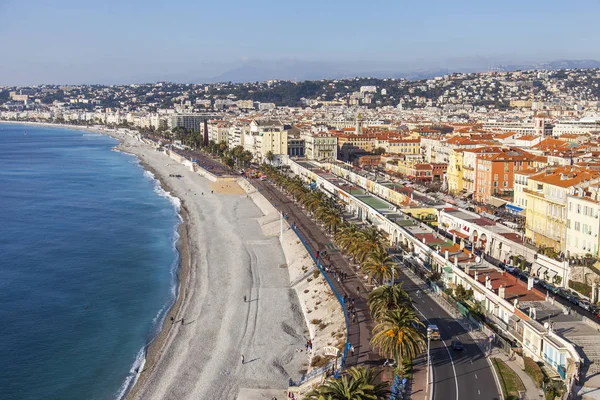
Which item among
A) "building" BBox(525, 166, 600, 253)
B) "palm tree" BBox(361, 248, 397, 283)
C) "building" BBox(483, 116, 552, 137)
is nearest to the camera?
"palm tree" BBox(361, 248, 397, 283)

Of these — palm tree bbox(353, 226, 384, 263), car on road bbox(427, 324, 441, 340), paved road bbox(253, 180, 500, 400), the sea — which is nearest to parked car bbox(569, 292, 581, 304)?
paved road bbox(253, 180, 500, 400)

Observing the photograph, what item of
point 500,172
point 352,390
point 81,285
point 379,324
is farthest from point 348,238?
point 500,172

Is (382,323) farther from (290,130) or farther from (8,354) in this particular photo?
(290,130)

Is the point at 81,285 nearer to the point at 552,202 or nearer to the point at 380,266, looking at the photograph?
the point at 380,266

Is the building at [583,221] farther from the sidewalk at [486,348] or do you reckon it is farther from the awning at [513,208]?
the awning at [513,208]

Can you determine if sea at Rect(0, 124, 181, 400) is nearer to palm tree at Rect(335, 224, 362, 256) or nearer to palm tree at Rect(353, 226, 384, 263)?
palm tree at Rect(335, 224, 362, 256)

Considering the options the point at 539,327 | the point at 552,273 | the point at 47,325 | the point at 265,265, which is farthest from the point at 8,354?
the point at 552,273
